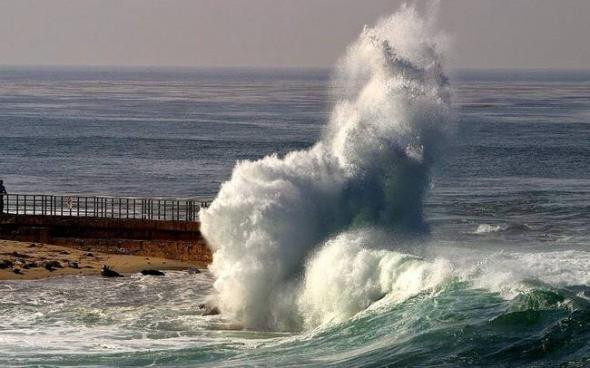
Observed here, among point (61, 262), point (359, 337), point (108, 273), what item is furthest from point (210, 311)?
point (61, 262)

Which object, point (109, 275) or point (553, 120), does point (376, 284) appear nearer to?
point (109, 275)

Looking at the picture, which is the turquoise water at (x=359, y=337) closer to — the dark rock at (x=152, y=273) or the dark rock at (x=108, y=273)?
the dark rock at (x=108, y=273)

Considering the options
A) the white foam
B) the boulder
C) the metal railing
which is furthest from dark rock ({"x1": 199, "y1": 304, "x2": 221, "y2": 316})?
the white foam

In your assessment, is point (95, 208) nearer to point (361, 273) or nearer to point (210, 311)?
point (210, 311)

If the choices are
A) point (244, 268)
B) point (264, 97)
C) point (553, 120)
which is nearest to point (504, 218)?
point (244, 268)

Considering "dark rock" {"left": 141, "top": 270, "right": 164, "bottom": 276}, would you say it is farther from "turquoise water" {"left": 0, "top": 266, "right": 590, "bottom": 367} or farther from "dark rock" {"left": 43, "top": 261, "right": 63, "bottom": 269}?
"turquoise water" {"left": 0, "top": 266, "right": 590, "bottom": 367}

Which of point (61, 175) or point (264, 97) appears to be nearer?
point (61, 175)
